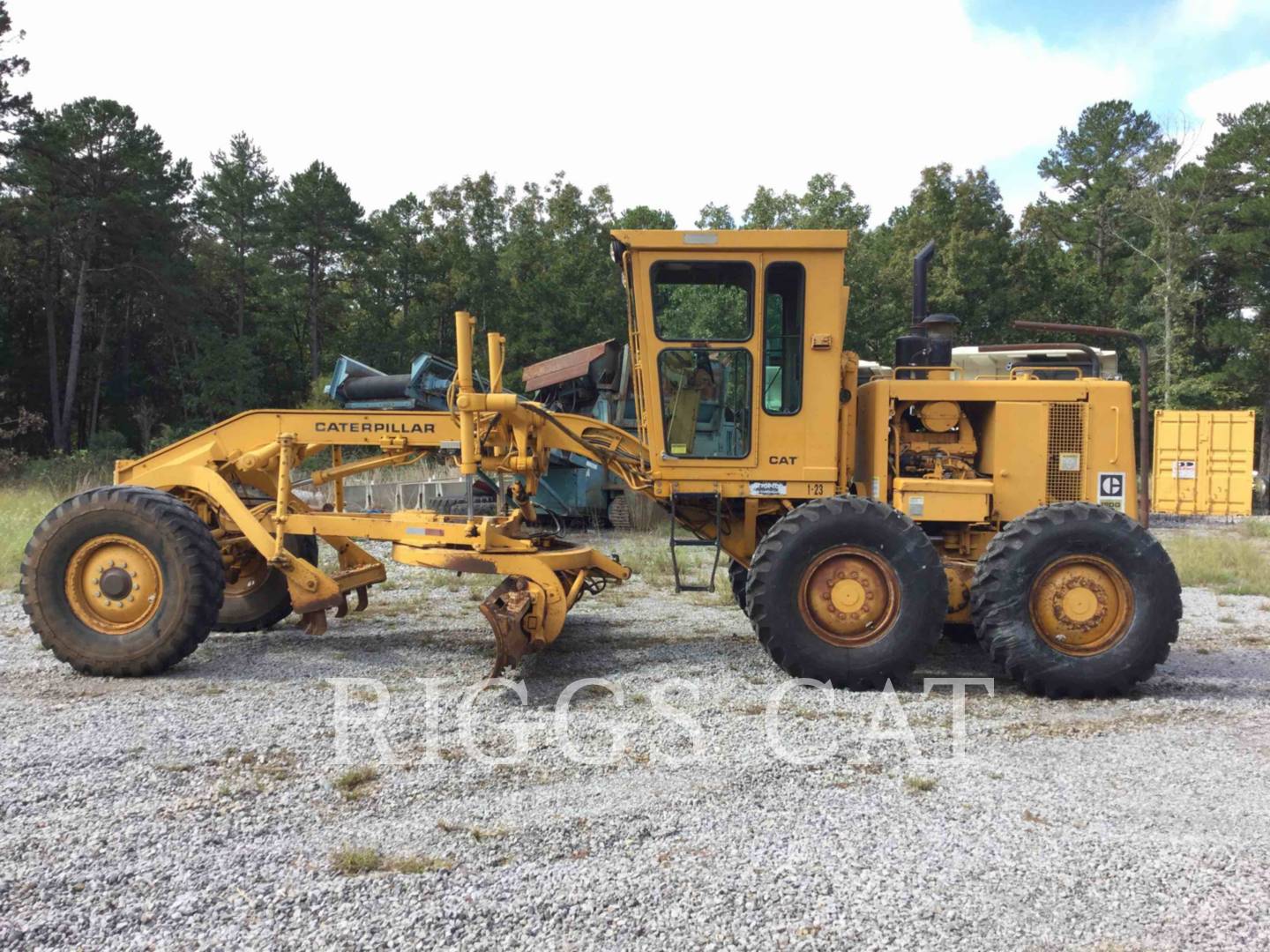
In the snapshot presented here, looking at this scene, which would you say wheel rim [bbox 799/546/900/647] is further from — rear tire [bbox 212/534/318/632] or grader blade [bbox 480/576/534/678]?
rear tire [bbox 212/534/318/632]

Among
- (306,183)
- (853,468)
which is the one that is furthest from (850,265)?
(853,468)

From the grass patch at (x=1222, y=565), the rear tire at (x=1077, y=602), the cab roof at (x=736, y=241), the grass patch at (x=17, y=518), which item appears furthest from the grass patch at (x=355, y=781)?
the grass patch at (x=1222, y=565)

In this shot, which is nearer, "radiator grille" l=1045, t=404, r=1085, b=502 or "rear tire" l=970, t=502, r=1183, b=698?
"rear tire" l=970, t=502, r=1183, b=698

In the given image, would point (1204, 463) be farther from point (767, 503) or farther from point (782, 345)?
point (782, 345)

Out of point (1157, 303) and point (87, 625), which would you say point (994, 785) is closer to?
point (87, 625)

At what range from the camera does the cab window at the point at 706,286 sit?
240 inches

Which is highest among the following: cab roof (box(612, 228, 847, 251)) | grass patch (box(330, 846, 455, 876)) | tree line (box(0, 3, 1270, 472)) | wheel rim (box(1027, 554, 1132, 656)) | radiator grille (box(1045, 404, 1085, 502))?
Answer: tree line (box(0, 3, 1270, 472))

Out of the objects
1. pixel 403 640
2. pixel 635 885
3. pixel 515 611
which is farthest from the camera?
pixel 403 640

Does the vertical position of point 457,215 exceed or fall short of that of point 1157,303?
it exceeds it

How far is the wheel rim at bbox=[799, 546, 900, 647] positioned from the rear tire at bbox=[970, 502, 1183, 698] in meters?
0.58

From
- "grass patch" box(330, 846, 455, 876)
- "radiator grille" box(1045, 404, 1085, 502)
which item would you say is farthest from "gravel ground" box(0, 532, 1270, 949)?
"radiator grille" box(1045, 404, 1085, 502)

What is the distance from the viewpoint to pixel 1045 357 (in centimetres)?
1201

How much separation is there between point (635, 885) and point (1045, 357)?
10.7 meters

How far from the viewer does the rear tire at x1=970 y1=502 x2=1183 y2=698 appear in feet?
18.5
